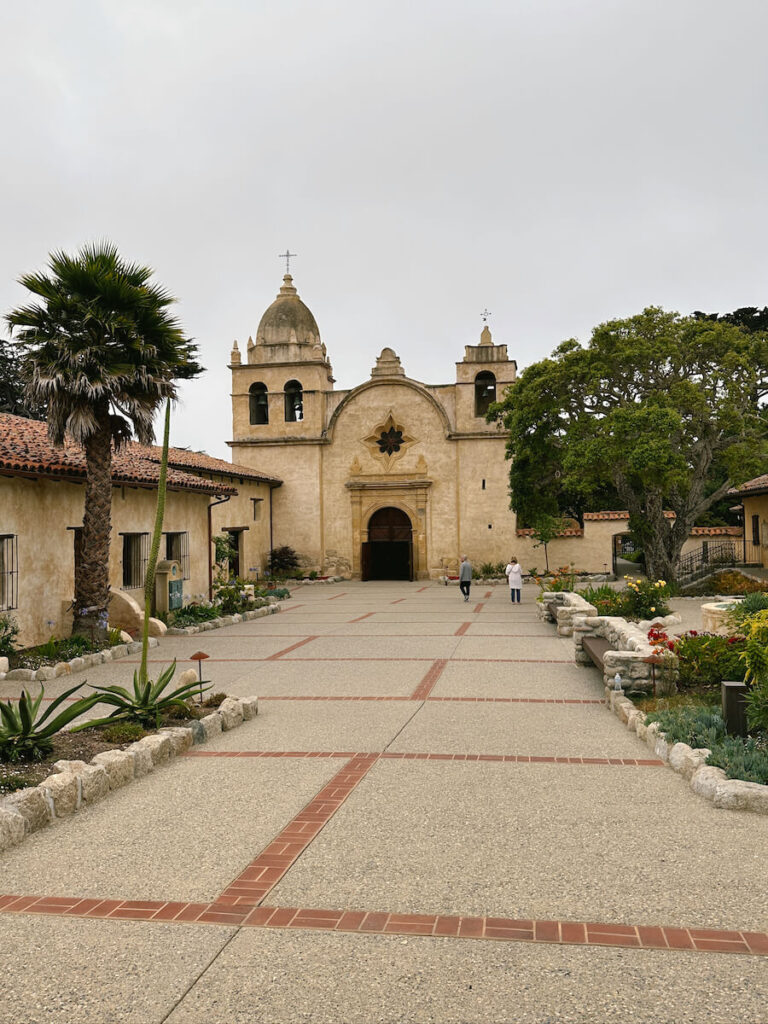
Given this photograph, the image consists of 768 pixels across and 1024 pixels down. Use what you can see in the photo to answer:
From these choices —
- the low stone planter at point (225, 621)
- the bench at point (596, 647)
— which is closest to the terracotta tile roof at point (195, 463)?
the low stone planter at point (225, 621)

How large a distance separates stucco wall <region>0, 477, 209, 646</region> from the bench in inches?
387

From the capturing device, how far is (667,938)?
13.9ft

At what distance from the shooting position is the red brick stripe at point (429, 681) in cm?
1094

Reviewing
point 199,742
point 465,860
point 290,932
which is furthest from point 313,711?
point 290,932

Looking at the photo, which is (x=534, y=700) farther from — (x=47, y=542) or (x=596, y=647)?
(x=47, y=542)

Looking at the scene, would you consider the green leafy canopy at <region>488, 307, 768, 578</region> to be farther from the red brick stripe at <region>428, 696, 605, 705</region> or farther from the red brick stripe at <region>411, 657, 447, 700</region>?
the red brick stripe at <region>428, 696, 605, 705</region>

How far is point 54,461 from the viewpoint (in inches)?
616

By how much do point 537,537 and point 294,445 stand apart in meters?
11.9

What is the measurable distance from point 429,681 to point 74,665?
594cm

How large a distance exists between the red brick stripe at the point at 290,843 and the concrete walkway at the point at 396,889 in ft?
0.06

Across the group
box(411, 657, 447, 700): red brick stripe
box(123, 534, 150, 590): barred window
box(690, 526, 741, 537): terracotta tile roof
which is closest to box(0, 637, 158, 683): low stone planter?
box(123, 534, 150, 590): barred window

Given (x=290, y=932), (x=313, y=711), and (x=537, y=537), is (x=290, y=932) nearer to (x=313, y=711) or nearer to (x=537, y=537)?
(x=313, y=711)

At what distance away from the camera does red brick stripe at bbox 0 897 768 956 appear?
13.8 ft

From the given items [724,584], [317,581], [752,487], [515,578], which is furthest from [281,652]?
[317,581]
